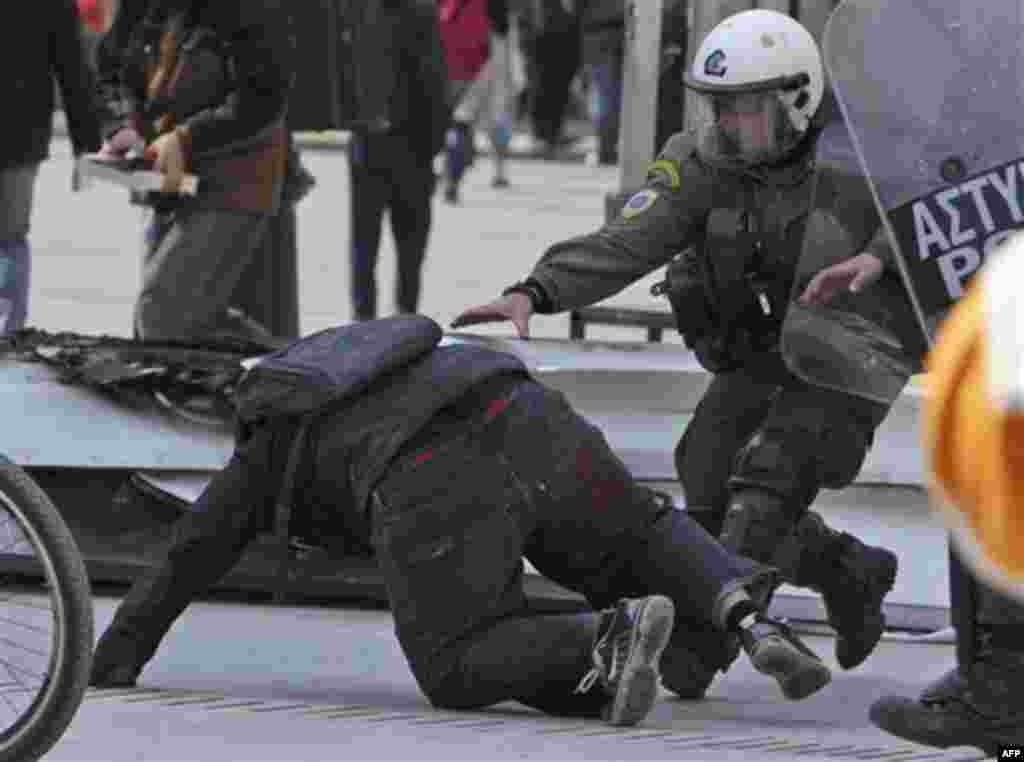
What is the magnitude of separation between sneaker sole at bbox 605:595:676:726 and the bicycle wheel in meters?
0.99

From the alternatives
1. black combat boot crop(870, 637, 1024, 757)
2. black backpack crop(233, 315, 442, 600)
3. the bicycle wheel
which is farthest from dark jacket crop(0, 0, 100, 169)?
black combat boot crop(870, 637, 1024, 757)

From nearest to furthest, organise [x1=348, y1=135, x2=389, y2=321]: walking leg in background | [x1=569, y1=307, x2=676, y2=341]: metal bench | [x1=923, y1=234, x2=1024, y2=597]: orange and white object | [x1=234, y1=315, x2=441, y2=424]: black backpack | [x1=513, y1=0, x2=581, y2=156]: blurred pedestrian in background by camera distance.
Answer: [x1=923, y1=234, x2=1024, y2=597]: orange and white object
[x1=234, y1=315, x2=441, y2=424]: black backpack
[x1=569, y1=307, x2=676, y2=341]: metal bench
[x1=348, y1=135, x2=389, y2=321]: walking leg in background
[x1=513, y1=0, x2=581, y2=156]: blurred pedestrian in background

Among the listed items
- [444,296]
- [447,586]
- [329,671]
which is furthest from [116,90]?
[444,296]

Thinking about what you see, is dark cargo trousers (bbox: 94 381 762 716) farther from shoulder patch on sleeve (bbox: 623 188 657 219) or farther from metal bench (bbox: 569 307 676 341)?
metal bench (bbox: 569 307 676 341)

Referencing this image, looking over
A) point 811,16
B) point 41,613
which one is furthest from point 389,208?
point 41,613

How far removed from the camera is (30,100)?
916 centimetres

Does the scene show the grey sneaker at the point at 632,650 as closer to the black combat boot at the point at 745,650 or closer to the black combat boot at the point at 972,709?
the black combat boot at the point at 745,650

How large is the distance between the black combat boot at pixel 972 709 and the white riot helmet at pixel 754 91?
118 cm

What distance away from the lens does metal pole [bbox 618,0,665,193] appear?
28.1ft

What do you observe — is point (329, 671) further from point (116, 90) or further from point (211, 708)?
point (116, 90)

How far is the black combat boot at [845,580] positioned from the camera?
6.41 m

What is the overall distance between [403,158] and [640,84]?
273cm

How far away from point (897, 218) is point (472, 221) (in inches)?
460

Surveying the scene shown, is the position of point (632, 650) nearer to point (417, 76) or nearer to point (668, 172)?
point (668, 172)
